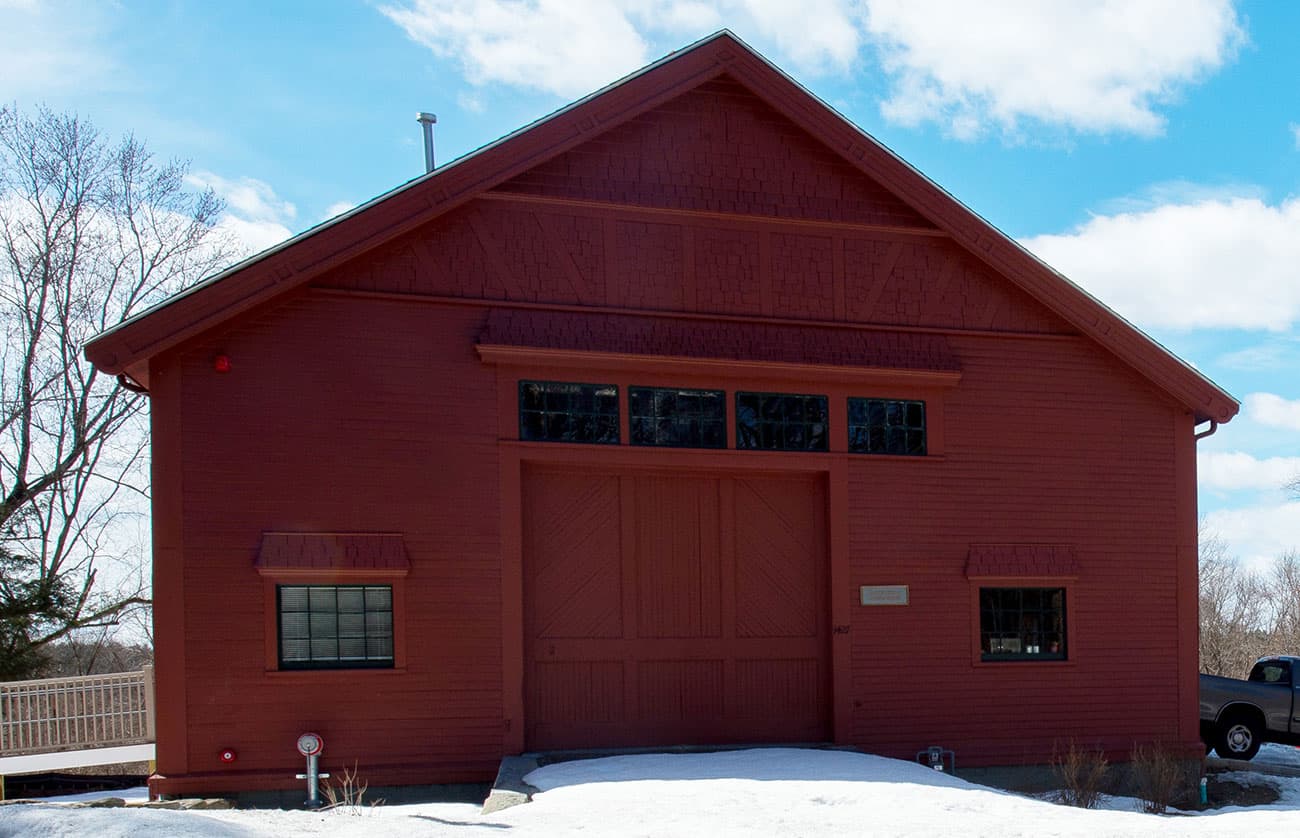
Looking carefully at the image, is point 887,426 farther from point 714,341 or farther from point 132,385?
point 132,385

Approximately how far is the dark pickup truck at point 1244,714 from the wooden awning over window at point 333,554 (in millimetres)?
10882

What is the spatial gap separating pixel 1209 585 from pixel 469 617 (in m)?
30.0

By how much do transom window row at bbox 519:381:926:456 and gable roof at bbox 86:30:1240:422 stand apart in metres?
1.96

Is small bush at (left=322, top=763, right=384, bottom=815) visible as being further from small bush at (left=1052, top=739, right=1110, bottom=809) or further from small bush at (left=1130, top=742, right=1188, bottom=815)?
small bush at (left=1130, top=742, right=1188, bottom=815)

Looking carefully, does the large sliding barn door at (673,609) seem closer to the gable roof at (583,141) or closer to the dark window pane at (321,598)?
the dark window pane at (321,598)

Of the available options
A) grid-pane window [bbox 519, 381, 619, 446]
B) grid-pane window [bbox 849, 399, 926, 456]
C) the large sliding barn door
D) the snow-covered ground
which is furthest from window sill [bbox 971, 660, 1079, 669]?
grid-pane window [bbox 519, 381, 619, 446]

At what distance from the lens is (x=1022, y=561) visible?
39.5 feet

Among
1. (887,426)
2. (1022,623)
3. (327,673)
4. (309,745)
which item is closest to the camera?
(309,745)

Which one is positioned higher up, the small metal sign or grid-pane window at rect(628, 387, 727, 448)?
grid-pane window at rect(628, 387, 727, 448)

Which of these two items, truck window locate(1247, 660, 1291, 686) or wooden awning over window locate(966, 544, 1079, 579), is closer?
wooden awning over window locate(966, 544, 1079, 579)

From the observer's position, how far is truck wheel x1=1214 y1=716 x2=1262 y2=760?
48.2ft

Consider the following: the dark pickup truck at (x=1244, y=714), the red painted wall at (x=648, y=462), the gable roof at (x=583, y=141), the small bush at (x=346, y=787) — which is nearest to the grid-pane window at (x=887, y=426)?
the red painted wall at (x=648, y=462)

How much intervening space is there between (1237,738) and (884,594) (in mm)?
6621

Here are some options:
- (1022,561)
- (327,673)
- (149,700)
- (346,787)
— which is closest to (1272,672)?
(1022,561)
